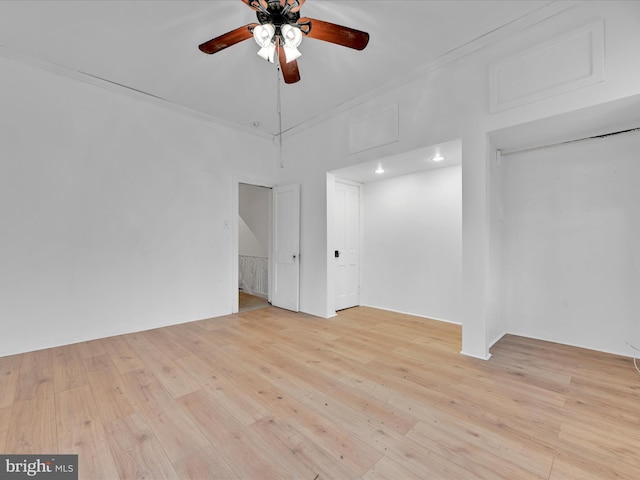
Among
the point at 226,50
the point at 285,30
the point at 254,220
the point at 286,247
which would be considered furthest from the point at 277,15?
the point at 254,220

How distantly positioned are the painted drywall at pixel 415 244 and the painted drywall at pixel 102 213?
2493mm

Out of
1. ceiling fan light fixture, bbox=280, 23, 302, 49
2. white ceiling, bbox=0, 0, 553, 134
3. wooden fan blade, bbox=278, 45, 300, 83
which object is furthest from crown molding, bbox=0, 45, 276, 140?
ceiling fan light fixture, bbox=280, 23, 302, 49

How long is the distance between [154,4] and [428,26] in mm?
2398

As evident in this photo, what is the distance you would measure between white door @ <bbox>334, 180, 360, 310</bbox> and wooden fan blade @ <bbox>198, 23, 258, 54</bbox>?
281 cm

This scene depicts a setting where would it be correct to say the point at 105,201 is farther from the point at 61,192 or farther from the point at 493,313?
the point at 493,313

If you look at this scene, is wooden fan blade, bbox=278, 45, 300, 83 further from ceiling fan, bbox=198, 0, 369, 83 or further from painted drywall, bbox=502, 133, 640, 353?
painted drywall, bbox=502, 133, 640, 353

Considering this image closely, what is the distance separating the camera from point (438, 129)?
10.1 feet

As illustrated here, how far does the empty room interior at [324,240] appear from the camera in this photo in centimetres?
174

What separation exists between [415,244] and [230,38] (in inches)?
141

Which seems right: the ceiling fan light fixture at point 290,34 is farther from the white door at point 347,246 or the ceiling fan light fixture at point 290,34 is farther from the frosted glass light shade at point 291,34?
the white door at point 347,246

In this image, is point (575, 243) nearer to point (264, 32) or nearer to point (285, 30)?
point (285, 30)

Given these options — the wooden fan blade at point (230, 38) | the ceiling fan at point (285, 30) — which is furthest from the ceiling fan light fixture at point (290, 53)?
the wooden fan blade at point (230, 38)

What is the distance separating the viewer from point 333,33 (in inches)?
79.3

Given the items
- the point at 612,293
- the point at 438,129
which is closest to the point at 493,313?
the point at 612,293
